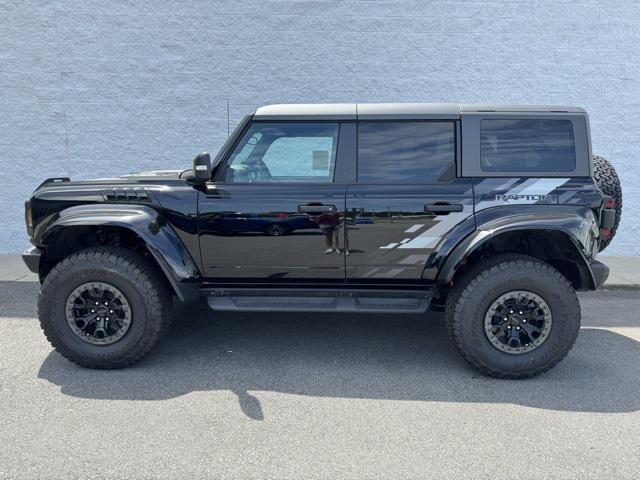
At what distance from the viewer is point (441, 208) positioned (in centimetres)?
339

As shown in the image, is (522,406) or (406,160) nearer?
(522,406)

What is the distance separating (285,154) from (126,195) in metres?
1.24

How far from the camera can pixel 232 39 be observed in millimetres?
7207

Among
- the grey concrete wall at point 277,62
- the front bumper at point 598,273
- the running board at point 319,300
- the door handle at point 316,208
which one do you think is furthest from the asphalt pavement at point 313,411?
the grey concrete wall at point 277,62

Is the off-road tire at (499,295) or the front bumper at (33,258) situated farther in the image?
the front bumper at (33,258)

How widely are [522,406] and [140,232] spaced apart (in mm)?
2869

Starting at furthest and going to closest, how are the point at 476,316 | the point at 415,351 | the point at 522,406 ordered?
the point at 415,351, the point at 476,316, the point at 522,406

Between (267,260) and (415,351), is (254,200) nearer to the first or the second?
(267,260)

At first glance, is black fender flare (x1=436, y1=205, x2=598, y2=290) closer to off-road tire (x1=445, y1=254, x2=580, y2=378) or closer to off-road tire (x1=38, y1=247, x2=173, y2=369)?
off-road tire (x1=445, y1=254, x2=580, y2=378)

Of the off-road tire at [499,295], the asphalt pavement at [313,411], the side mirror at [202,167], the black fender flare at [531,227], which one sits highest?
the side mirror at [202,167]

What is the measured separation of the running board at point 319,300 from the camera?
3527 mm

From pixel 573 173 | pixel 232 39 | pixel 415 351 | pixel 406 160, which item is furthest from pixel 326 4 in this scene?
pixel 415 351

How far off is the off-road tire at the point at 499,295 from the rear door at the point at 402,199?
1.38ft

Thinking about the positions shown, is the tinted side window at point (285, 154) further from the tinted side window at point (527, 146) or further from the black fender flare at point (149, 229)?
the tinted side window at point (527, 146)
